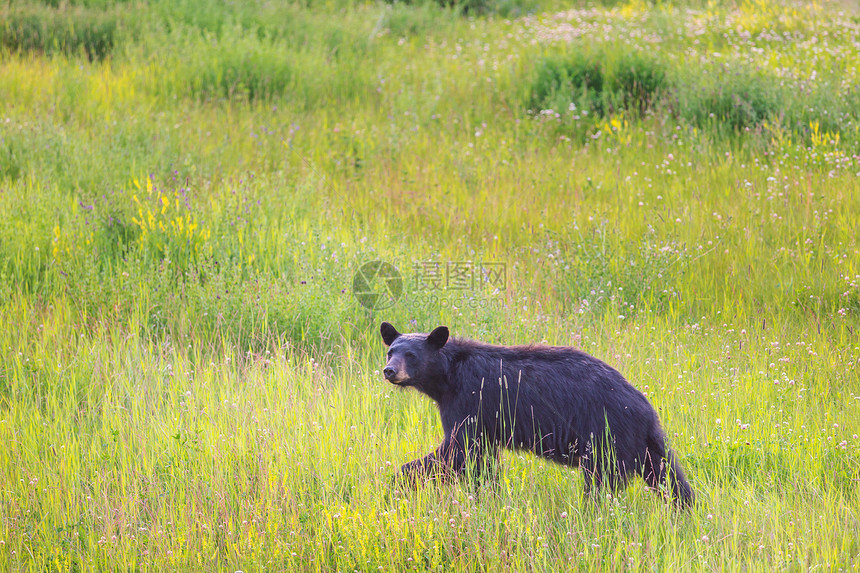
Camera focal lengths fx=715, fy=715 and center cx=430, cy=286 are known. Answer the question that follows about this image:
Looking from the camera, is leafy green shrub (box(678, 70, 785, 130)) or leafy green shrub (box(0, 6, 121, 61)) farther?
leafy green shrub (box(0, 6, 121, 61))

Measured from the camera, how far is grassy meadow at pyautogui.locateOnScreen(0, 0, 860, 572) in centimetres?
378

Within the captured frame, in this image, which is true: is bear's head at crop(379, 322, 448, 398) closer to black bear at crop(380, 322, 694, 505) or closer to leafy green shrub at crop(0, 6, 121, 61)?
black bear at crop(380, 322, 694, 505)

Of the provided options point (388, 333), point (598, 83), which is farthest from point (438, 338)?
point (598, 83)

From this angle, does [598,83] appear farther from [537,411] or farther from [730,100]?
[537,411]

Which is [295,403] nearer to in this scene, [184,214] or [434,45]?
[184,214]

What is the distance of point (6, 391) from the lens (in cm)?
534

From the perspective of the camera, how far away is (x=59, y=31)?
12898 millimetres

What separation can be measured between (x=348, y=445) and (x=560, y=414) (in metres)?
1.36

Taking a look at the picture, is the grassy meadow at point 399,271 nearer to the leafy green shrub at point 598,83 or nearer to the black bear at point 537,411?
the leafy green shrub at point 598,83

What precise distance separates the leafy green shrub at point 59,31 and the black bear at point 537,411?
35.8ft

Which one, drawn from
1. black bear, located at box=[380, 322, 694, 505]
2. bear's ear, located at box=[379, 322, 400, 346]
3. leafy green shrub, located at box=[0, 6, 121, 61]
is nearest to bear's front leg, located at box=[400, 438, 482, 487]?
black bear, located at box=[380, 322, 694, 505]

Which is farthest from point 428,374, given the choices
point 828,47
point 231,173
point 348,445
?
A: point 828,47

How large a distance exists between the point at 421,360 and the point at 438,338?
17 cm

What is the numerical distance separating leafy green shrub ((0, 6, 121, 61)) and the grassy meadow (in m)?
0.07
